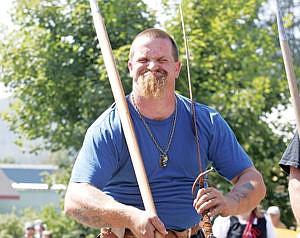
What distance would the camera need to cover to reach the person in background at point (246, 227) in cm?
970

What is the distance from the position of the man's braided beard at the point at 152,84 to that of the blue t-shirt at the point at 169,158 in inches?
7.2

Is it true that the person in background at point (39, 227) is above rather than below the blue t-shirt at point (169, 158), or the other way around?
below

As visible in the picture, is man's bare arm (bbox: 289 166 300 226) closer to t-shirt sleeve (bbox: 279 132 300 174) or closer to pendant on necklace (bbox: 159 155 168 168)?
t-shirt sleeve (bbox: 279 132 300 174)

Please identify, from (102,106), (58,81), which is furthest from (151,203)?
(58,81)

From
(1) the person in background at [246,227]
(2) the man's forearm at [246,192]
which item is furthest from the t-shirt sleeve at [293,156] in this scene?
(1) the person in background at [246,227]

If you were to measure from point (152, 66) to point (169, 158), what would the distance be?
1.65ft

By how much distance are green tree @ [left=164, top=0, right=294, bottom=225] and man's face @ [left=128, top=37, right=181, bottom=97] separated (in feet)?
28.5

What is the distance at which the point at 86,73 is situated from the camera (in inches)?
540

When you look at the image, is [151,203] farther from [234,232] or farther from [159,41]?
[234,232]

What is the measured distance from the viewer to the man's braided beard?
4.58 meters

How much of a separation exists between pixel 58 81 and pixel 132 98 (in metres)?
9.43

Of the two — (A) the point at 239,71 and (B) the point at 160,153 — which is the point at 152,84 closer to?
(B) the point at 160,153

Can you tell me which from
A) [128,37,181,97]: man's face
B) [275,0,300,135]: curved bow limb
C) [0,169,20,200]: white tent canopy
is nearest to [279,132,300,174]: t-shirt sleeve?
[275,0,300,135]: curved bow limb

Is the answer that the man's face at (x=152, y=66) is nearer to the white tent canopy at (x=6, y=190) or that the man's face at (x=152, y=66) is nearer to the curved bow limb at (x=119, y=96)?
the curved bow limb at (x=119, y=96)
